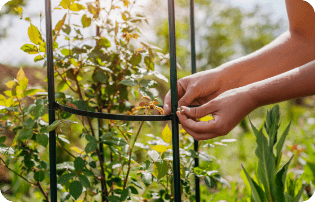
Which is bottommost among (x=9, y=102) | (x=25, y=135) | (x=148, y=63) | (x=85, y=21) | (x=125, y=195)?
(x=125, y=195)

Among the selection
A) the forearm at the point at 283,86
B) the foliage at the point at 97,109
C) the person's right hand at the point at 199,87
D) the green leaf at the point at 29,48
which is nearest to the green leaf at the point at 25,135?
the foliage at the point at 97,109

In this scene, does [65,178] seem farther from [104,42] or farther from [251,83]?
[251,83]

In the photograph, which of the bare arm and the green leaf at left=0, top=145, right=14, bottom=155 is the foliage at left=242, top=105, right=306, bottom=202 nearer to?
the bare arm

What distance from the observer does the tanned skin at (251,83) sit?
30.0 inches

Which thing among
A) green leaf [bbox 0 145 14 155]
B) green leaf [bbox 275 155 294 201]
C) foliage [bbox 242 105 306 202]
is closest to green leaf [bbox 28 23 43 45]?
green leaf [bbox 0 145 14 155]

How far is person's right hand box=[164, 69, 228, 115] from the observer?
2.99 feet

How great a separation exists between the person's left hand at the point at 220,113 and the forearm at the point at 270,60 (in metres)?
0.27

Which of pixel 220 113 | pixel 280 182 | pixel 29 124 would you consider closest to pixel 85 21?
pixel 29 124

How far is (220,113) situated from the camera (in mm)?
759

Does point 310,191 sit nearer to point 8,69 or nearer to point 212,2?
point 8,69

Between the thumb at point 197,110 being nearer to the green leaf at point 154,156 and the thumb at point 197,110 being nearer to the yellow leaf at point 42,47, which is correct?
the green leaf at point 154,156

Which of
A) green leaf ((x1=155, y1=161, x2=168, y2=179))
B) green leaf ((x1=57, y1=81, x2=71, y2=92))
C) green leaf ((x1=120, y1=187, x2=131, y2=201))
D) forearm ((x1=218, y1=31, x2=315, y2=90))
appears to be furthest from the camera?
green leaf ((x1=57, y1=81, x2=71, y2=92))

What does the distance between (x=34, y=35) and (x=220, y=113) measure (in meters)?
0.66

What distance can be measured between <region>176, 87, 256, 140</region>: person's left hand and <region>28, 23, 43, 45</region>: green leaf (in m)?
0.55
